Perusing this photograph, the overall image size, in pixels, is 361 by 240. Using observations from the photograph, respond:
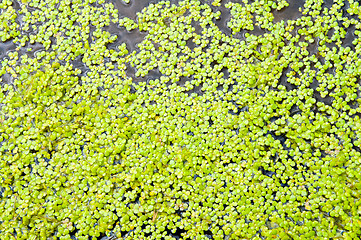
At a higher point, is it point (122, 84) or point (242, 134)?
point (122, 84)

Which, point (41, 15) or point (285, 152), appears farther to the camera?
point (41, 15)

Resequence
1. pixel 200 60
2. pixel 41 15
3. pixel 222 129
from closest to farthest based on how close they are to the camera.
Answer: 1. pixel 222 129
2. pixel 200 60
3. pixel 41 15

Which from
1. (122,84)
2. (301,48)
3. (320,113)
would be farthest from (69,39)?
(320,113)

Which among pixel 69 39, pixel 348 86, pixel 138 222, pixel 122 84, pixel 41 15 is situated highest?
pixel 41 15

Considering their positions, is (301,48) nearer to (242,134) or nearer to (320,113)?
(320,113)

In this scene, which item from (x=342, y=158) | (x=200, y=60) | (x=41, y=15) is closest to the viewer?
(x=342, y=158)

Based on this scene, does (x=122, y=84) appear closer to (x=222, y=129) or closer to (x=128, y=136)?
(x=128, y=136)

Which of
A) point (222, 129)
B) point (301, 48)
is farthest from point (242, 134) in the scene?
point (301, 48)
